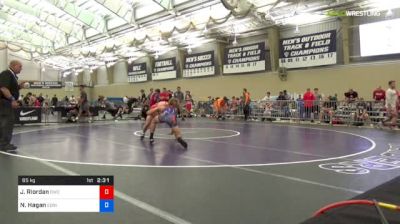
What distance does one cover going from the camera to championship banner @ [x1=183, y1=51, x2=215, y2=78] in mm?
28625

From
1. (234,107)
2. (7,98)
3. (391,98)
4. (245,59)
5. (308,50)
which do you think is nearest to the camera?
(7,98)

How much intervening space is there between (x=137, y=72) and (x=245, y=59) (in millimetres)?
14901

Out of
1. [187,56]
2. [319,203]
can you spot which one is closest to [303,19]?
[187,56]

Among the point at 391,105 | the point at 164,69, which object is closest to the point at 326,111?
the point at 391,105

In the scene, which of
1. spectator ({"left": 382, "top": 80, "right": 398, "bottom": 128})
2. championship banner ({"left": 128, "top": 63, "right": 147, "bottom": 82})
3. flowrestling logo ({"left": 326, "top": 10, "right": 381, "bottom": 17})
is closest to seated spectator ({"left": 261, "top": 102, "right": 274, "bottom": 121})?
flowrestling logo ({"left": 326, "top": 10, "right": 381, "bottom": 17})

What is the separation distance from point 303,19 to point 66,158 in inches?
632

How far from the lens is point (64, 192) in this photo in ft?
9.24

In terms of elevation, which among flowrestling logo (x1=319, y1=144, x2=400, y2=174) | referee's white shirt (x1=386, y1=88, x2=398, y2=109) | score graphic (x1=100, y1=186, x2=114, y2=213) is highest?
referee's white shirt (x1=386, y1=88, x2=398, y2=109)

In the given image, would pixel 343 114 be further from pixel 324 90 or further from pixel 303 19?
pixel 303 19

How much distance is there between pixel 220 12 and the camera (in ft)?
69.7

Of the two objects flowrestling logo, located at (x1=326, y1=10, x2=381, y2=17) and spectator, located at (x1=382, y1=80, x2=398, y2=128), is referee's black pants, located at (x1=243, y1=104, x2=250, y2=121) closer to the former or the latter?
flowrestling logo, located at (x1=326, y1=10, x2=381, y2=17)

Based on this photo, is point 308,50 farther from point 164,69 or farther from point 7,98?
point 7,98

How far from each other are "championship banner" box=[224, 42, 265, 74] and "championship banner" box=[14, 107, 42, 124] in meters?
13.2

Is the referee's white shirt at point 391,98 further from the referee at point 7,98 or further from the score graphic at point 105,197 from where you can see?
the score graphic at point 105,197
